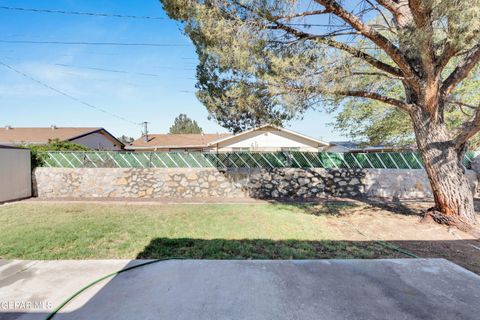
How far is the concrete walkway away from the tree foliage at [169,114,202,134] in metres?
52.8

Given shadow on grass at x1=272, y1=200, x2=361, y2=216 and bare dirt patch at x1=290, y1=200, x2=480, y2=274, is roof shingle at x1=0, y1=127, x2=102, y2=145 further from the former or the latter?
bare dirt patch at x1=290, y1=200, x2=480, y2=274

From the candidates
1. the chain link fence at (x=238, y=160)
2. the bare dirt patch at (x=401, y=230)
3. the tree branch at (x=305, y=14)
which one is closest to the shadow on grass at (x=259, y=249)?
the bare dirt patch at (x=401, y=230)

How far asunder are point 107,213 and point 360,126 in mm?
11763

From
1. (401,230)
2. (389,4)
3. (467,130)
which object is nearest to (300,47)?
(389,4)

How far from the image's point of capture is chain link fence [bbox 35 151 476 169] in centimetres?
890

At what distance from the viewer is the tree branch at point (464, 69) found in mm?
4398

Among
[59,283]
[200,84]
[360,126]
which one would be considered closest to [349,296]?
[59,283]

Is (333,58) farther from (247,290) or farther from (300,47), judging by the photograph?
(247,290)

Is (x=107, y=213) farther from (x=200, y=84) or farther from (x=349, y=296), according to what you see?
(x=349, y=296)

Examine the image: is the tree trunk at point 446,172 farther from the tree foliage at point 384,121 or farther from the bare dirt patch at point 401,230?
the tree foliage at point 384,121

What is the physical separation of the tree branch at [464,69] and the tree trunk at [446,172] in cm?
70

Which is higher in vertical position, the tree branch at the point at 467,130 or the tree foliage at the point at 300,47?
the tree foliage at the point at 300,47

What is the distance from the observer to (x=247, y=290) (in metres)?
2.46

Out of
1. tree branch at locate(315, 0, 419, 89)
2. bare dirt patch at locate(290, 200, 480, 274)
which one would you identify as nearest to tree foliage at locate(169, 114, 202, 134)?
bare dirt patch at locate(290, 200, 480, 274)
